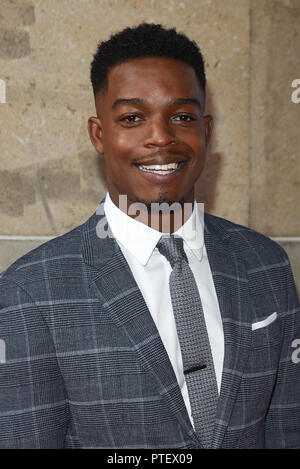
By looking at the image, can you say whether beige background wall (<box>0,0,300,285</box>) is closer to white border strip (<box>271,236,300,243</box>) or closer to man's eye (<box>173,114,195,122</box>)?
white border strip (<box>271,236,300,243</box>)

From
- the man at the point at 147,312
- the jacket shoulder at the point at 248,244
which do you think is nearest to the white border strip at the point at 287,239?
the jacket shoulder at the point at 248,244

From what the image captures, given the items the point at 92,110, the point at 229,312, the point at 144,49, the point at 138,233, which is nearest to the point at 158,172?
the point at 138,233

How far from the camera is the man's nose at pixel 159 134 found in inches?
67.8

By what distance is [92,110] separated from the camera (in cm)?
255

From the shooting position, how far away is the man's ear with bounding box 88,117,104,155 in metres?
1.95

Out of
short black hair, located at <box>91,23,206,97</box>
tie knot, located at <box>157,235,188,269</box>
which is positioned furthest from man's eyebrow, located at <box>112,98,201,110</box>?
tie knot, located at <box>157,235,188,269</box>

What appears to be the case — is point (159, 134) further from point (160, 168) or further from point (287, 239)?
point (287, 239)

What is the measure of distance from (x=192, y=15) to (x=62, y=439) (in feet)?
6.87

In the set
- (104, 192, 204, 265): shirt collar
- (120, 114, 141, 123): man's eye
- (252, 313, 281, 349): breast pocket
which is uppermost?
(120, 114, 141, 123): man's eye

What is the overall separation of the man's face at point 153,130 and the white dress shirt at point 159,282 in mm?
108

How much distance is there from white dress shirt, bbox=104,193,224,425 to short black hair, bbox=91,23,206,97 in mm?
527

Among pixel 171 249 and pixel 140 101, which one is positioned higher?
pixel 140 101

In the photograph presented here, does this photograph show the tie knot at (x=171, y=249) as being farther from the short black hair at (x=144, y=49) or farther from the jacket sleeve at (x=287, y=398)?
the short black hair at (x=144, y=49)

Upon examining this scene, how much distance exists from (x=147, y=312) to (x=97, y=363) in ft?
0.78
